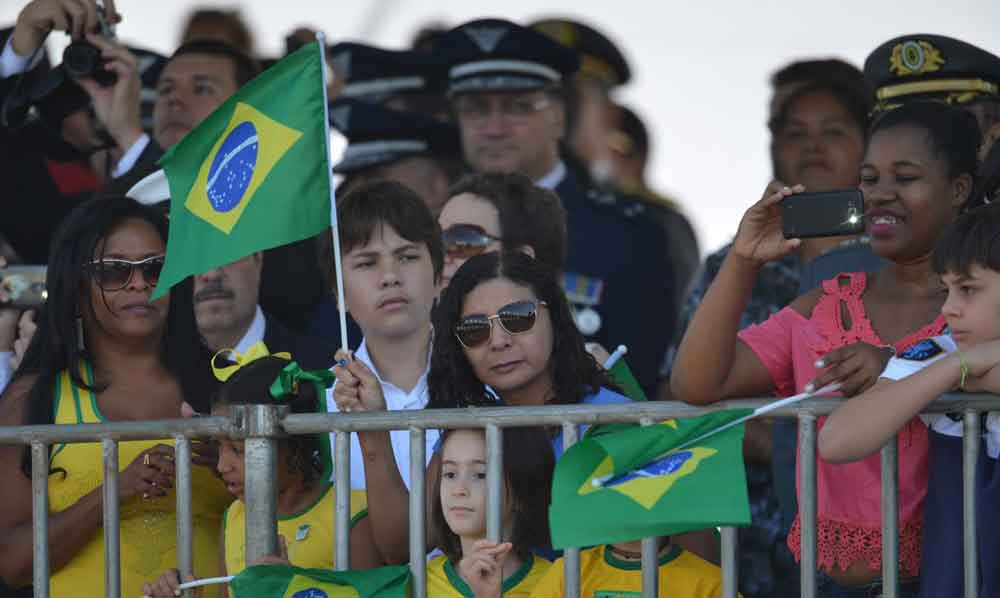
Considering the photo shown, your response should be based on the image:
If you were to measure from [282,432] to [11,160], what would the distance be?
138 inches

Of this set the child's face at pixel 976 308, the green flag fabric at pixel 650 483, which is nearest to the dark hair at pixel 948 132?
the child's face at pixel 976 308

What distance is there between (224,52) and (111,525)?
3.51 m

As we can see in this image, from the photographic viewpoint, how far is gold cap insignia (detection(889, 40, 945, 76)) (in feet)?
18.2

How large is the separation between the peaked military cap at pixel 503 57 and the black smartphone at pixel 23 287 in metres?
2.09

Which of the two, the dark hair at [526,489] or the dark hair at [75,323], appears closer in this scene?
the dark hair at [526,489]

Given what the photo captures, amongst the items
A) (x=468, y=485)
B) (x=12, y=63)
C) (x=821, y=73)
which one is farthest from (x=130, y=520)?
(x=821, y=73)

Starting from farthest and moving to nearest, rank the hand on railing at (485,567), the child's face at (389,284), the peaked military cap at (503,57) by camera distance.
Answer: the peaked military cap at (503,57), the child's face at (389,284), the hand on railing at (485,567)

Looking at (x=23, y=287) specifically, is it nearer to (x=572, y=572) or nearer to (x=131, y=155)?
(x=131, y=155)

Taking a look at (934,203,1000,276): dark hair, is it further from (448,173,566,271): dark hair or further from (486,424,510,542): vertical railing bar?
(448,173,566,271): dark hair

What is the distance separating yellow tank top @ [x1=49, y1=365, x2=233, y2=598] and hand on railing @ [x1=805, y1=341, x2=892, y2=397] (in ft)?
6.17

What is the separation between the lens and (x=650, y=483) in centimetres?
399

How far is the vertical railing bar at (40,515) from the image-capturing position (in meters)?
4.62

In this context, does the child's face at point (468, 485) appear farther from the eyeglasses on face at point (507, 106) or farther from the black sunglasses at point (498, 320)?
the eyeglasses on face at point (507, 106)

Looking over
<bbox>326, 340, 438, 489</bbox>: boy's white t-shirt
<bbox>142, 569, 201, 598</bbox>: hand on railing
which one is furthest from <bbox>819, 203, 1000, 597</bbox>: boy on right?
<bbox>142, 569, 201, 598</bbox>: hand on railing
